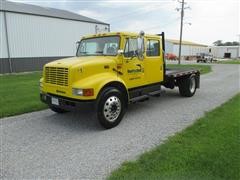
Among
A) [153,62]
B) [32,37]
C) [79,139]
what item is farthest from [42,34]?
[79,139]

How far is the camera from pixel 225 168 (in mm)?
3518

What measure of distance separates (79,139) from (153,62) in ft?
11.1

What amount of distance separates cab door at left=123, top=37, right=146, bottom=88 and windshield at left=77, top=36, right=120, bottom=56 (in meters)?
0.29

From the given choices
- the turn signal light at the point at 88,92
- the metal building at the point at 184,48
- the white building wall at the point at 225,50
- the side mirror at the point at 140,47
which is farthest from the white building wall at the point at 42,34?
the white building wall at the point at 225,50

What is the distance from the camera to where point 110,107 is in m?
5.51

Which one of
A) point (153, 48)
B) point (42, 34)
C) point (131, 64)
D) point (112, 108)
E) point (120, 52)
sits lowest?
point (112, 108)

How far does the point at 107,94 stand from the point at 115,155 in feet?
5.33

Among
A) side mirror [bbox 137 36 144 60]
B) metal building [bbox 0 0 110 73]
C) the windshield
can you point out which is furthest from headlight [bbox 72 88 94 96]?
metal building [bbox 0 0 110 73]

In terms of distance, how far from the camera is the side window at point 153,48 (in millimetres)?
6872

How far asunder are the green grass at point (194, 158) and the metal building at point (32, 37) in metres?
18.6

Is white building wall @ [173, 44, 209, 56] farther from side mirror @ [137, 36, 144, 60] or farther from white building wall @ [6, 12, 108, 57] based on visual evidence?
side mirror @ [137, 36, 144, 60]

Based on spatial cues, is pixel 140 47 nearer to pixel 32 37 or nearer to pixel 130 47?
pixel 130 47

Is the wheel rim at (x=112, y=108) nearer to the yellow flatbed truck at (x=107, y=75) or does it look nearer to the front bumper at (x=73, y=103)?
the yellow flatbed truck at (x=107, y=75)

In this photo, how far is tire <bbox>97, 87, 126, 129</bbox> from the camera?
5.28 meters
